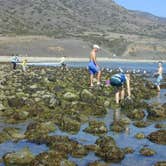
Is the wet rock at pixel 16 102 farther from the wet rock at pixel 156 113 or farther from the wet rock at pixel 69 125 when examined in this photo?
the wet rock at pixel 156 113

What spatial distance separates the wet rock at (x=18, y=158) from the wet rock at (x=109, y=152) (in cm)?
178

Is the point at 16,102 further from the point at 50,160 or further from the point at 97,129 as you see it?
the point at 50,160

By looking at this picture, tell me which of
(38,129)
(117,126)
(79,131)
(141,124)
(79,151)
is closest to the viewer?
(79,151)

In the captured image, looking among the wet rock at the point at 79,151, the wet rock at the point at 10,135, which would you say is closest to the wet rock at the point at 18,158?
the wet rock at the point at 79,151

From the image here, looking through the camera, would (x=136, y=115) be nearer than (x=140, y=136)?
No

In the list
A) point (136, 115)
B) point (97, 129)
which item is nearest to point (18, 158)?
point (97, 129)

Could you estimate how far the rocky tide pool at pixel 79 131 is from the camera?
11875 millimetres

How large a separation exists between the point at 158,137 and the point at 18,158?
14.8ft

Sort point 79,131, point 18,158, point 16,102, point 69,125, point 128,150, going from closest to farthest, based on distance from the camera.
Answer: point 18,158 < point 128,150 < point 79,131 < point 69,125 < point 16,102

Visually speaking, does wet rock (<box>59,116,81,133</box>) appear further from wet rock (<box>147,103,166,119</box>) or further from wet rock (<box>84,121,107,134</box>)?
wet rock (<box>147,103,166,119</box>)

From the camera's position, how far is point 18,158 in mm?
11609

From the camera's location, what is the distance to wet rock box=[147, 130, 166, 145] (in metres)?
14.0

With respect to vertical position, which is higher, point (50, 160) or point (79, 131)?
point (50, 160)

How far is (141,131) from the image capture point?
15.9m
